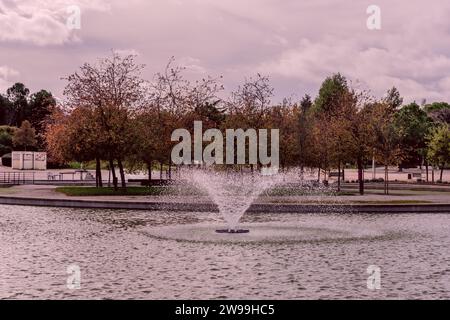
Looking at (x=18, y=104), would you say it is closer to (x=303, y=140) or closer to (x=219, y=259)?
(x=303, y=140)

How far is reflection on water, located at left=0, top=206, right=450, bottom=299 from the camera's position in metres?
12.1

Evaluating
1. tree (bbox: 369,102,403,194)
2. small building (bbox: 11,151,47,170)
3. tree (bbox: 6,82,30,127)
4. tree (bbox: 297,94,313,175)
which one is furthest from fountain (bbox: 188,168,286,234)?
tree (bbox: 6,82,30,127)

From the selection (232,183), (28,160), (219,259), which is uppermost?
(28,160)

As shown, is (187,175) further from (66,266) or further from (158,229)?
(66,266)

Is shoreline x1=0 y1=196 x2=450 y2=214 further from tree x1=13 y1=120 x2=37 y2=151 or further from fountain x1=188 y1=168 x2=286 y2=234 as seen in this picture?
tree x1=13 y1=120 x2=37 y2=151

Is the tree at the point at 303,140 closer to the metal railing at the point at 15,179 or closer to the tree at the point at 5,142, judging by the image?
the metal railing at the point at 15,179

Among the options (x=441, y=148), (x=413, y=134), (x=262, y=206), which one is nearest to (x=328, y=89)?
(x=413, y=134)

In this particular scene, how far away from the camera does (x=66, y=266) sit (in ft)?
48.6

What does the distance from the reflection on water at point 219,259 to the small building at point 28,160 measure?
7840 centimetres

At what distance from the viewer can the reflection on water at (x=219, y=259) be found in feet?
39.8

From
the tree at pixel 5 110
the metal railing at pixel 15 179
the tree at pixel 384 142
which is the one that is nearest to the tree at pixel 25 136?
the metal railing at pixel 15 179

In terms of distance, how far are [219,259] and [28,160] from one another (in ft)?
300

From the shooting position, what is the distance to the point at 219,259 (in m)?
15.9

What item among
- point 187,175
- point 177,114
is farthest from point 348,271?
point 177,114
